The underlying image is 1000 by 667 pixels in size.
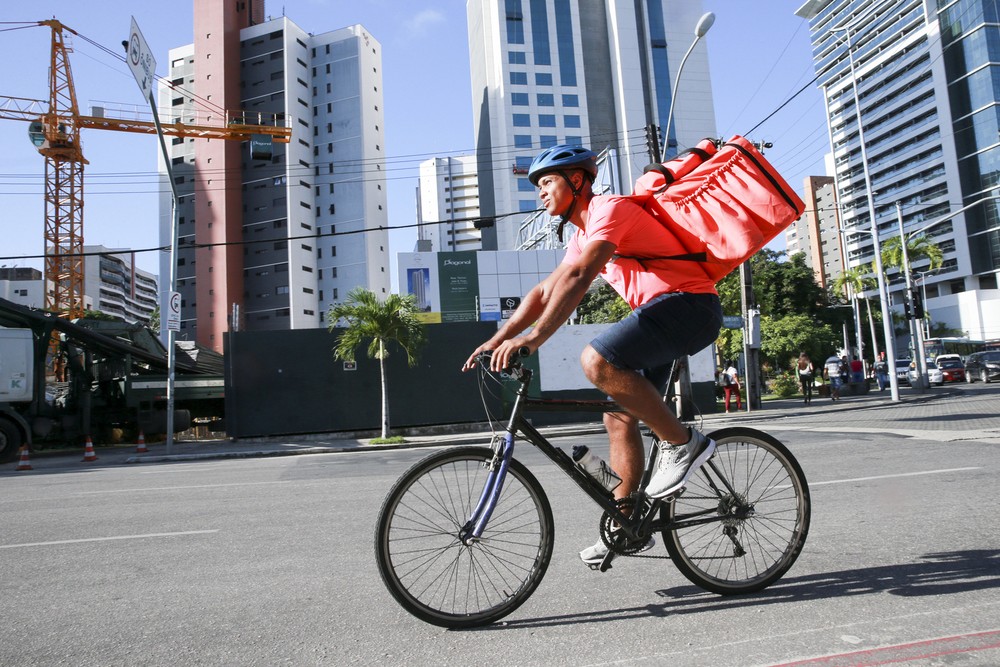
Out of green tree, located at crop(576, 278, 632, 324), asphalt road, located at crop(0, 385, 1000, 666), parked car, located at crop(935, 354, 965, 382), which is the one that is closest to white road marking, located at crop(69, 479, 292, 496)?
asphalt road, located at crop(0, 385, 1000, 666)

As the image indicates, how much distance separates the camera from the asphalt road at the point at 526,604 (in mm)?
2344

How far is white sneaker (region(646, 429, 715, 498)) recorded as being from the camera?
276 centimetres

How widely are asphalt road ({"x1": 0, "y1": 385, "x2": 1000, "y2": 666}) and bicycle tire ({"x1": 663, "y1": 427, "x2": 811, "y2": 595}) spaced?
0.38 ft

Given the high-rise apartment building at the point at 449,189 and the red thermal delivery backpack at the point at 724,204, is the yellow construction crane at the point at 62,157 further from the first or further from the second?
the high-rise apartment building at the point at 449,189

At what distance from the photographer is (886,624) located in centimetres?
244

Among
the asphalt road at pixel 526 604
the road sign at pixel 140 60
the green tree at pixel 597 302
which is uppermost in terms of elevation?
the road sign at pixel 140 60

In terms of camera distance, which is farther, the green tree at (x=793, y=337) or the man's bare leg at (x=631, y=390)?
the green tree at (x=793, y=337)

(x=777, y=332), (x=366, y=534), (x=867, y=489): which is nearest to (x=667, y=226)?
(x=366, y=534)

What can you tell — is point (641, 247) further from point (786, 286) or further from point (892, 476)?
point (786, 286)

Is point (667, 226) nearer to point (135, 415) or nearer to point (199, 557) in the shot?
point (199, 557)

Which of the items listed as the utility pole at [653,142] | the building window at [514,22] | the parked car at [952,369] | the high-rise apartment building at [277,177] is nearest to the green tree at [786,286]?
the parked car at [952,369]

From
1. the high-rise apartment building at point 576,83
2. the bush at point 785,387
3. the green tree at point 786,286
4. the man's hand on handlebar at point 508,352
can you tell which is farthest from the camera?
the high-rise apartment building at point 576,83

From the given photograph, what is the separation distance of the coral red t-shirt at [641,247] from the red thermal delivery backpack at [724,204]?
43 millimetres

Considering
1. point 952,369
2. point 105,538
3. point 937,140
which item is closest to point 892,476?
point 105,538
